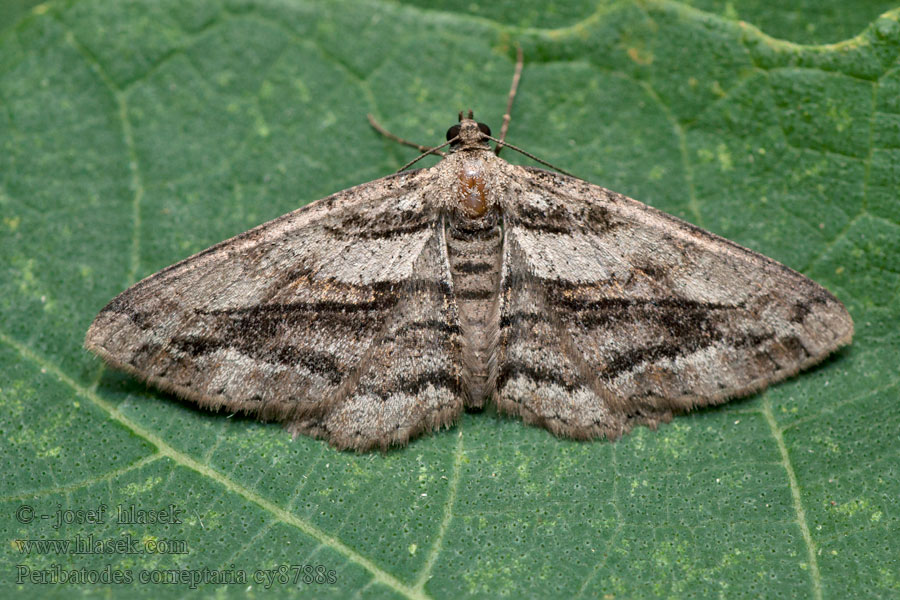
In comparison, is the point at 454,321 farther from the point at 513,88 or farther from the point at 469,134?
the point at 513,88

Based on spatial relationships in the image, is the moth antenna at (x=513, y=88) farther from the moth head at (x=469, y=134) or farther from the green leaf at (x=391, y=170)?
the moth head at (x=469, y=134)

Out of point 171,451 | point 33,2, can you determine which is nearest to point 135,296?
point 171,451

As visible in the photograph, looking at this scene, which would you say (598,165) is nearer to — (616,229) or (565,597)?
(616,229)

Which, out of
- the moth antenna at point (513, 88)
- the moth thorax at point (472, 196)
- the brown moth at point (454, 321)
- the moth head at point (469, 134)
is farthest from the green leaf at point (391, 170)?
the moth thorax at point (472, 196)

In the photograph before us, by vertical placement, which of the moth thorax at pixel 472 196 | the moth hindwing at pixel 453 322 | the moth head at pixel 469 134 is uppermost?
the moth head at pixel 469 134

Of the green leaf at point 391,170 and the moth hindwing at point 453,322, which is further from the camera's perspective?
the moth hindwing at point 453,322

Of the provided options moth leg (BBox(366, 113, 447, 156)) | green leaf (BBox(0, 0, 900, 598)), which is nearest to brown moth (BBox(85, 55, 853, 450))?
green leaf (BBox(0, 0, 900, 598))
